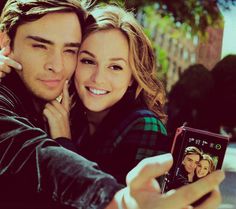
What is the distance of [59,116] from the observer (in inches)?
30.5

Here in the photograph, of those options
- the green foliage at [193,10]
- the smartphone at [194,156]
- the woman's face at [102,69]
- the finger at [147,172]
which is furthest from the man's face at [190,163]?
the green foliage at [193,10]

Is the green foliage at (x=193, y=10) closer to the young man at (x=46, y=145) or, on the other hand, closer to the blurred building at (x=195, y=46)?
the blurred building at (x=195, y=46)

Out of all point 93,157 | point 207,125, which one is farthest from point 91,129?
point 207,125

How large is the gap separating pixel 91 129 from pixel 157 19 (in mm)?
502

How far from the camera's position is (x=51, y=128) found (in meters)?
0.75

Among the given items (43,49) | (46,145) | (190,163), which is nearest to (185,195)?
(46,145)

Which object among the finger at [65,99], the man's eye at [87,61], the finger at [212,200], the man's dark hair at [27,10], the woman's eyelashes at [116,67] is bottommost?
the finger at [212,200]

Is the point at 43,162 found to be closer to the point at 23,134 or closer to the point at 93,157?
the point at 23,134

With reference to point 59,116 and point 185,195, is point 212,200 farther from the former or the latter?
point 59,116

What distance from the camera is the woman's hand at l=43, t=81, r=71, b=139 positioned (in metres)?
0.75

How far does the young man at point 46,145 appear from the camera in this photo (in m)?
0.45

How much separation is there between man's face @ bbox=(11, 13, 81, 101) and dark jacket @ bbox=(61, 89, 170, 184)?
11 cm

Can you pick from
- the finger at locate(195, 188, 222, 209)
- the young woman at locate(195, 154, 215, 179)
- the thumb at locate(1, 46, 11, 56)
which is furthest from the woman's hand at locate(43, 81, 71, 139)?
the finger at locate(195, 188, 222, 209)

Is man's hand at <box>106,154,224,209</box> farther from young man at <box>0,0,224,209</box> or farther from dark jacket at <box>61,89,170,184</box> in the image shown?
dark jacket at <box>61,89,170,184</box>
